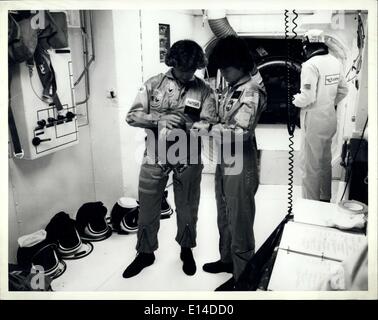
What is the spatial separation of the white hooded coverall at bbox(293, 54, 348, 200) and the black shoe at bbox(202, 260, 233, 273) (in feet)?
1.76

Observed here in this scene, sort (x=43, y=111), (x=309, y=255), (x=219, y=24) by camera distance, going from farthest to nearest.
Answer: (x=43, y=111)
(x=219, y=24)
(x=309, y=255)

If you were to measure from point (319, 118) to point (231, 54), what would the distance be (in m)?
0.56

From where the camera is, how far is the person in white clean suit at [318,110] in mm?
1638

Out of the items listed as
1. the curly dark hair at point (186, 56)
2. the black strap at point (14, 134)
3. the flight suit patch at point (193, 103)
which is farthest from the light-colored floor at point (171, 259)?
the black strap at point (14, 134)

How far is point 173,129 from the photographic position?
1.67 meters

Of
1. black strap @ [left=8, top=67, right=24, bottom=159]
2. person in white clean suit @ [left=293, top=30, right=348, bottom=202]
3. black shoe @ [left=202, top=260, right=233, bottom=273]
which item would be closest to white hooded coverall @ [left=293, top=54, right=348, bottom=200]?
person in white clean suit @ [left=293, top=30, right=348, bottom=202]

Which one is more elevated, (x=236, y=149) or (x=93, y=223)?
(x=236, y=149)

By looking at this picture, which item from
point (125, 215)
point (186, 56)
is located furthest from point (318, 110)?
point (125, 215)

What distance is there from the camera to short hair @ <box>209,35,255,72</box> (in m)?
1.63

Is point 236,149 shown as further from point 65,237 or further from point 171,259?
point 65,237

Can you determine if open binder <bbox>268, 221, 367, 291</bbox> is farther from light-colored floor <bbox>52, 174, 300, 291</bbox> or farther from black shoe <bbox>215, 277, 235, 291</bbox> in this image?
black shoe <bbox>215, 277, 235, 291</bbox>

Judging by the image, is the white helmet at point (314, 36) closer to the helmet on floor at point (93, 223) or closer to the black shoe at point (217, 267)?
the black shoe at point (217, 267)

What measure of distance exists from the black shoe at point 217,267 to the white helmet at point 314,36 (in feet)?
3.87
